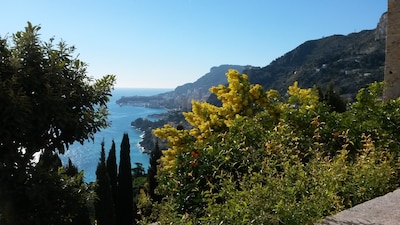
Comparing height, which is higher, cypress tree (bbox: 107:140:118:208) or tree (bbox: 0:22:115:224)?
tree (bbox: 0:22:115:224)

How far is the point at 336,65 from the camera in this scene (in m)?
60.3

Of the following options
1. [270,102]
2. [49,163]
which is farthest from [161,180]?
[270,102]

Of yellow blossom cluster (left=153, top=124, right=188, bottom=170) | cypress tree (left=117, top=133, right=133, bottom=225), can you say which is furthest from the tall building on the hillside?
cypress tree (left=117, top=133, right=133, bottom=225)

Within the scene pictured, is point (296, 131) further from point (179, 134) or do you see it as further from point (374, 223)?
point (179, 134)

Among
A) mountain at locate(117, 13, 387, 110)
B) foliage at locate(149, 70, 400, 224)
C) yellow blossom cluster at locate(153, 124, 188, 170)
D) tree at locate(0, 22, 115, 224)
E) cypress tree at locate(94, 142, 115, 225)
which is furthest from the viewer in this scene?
mountain at locate(117, 13, 387, 110)

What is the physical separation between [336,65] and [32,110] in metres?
61.3

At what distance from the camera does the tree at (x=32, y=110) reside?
3485 mm

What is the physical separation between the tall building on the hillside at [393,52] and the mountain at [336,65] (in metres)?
32.6

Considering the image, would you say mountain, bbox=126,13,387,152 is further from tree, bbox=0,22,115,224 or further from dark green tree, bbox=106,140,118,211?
tree, bbox=0,22,115,224

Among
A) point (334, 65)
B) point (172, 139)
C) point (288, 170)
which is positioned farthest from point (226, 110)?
point (334, 65)

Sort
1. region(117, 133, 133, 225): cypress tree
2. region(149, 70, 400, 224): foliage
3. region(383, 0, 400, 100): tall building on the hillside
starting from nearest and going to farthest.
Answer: region(149, 70, 400, 224): foliage, region(383, 0, 400, 100): tall building on the hillside, region(117, 133, 133, 225): cypress tree

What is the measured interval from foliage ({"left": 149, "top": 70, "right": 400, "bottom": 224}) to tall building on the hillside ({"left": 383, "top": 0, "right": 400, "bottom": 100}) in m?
3.68

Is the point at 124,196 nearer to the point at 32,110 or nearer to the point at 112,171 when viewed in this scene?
the point at 112,171

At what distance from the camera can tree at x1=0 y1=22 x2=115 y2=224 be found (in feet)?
11.4
